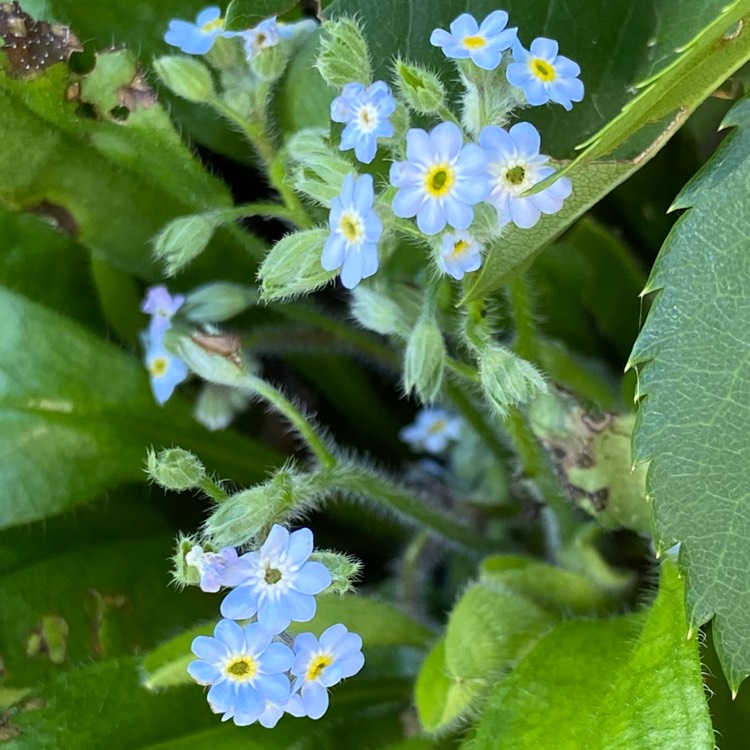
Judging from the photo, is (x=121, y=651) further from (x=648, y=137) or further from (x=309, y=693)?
(x=648, y=137)

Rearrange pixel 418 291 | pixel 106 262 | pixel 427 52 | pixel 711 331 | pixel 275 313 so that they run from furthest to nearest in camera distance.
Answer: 1. pixel 275 313
2. pixel 106 262
3. pixel 418 291
4. pixel 427 52
5. pixel 711 331

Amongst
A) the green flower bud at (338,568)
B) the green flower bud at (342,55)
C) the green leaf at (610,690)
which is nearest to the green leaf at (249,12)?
the green flower bud at (342,55)

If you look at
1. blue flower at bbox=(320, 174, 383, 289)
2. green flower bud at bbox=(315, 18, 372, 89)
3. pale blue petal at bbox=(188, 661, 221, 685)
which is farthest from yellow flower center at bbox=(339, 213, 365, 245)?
pale blue petal at bbox=(188, 661, 221, 685)

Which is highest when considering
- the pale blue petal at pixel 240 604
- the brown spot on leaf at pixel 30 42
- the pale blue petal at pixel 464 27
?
the pale blue petal at pixel 464 27

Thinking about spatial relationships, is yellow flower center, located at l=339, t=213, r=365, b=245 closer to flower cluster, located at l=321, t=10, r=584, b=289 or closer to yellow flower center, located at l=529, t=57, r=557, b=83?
flower cluster, located at l=321, t=10, r=584, b=289

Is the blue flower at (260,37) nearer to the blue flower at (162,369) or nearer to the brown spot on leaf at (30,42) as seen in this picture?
A: the brown spot on leaf at (30,42)

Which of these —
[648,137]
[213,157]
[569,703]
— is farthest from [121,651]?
[648,137]
